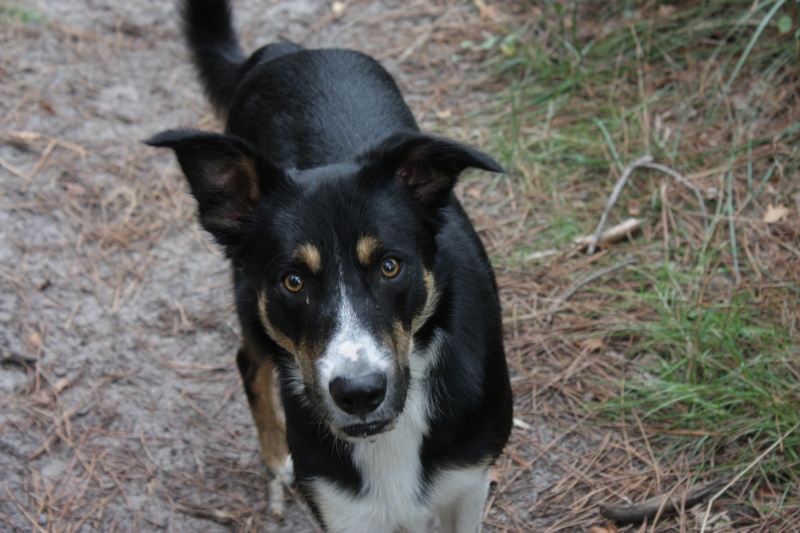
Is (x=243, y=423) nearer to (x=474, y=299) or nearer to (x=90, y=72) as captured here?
(x=474, y=299)

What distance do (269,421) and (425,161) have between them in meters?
1.78

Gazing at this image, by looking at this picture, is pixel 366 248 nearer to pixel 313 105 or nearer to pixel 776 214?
pixel 313 105

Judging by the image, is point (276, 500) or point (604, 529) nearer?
point (604, 529)

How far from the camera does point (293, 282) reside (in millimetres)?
2715

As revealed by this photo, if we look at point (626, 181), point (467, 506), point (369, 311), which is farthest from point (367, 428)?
point (626, 181)

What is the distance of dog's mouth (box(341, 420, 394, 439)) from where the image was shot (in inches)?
103

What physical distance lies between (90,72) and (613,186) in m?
3.95

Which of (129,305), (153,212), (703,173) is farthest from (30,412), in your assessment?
(703,173)

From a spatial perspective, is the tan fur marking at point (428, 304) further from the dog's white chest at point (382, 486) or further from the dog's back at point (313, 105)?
the dog's back at point (313, 105)

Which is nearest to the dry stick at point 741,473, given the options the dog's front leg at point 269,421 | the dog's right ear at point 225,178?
the dog's front leg at point 269,421

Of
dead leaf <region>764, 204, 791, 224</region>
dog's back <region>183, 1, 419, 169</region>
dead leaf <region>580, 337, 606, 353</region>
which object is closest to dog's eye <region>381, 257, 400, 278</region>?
dog's back <region>183, 1, 419, 169</region>

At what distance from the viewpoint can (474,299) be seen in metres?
3.16

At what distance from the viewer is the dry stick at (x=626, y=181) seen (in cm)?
494

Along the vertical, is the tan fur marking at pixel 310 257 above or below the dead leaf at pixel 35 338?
above
